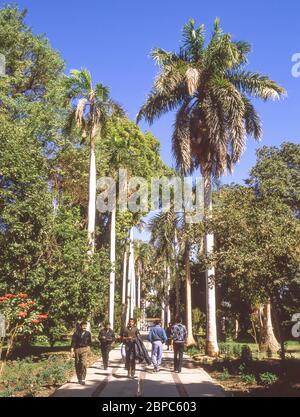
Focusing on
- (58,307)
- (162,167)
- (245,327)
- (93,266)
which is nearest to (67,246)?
(93,266)

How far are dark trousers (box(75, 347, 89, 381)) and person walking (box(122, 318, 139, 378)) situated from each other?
1918 millimetres

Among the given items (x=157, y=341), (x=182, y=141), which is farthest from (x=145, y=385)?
(x=182, y=141)

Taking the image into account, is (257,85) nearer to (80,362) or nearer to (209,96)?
(209,96)

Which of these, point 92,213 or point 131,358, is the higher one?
point 92,213

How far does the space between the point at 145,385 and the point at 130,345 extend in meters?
2.18

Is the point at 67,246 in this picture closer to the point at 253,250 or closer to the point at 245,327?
the point at 253,250

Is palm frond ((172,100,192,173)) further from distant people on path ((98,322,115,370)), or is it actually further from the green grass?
the green grass

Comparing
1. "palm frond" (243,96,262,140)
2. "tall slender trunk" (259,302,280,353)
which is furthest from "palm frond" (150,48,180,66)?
"tall slender trunk" (259,302,280,353)

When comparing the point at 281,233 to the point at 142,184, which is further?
the point at 142,184

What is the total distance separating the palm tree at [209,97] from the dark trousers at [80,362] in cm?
932

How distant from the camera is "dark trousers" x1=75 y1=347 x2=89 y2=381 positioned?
1160 cm

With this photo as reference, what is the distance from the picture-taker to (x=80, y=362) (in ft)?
38.1

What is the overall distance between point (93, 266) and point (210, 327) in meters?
5.71
